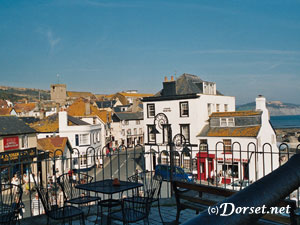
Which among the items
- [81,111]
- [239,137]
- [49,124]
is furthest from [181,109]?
[81,111]

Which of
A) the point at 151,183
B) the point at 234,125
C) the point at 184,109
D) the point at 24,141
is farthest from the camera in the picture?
the point at 184,109

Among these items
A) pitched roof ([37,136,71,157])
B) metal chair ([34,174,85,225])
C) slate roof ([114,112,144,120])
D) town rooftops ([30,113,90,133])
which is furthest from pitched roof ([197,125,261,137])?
slate roof ([114,112,144,120])

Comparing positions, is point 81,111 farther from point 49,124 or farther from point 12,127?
point 12,127

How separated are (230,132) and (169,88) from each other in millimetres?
9766

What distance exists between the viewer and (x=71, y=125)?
42.8m

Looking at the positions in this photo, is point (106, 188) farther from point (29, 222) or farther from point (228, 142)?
point (228, 142)

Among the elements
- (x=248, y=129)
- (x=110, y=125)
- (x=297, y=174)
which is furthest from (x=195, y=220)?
(x=110, y=125)

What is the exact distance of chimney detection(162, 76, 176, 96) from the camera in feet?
125

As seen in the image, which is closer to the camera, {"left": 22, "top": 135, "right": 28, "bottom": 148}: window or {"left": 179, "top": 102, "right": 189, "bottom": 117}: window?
{"left": 22, "top": 135, "right": 28, "bottom": 148}: window

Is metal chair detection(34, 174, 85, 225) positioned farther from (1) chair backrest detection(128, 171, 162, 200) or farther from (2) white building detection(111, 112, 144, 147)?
(2) white building detection(111, 112, 144, 147)

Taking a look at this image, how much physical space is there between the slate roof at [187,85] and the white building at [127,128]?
25.3 m

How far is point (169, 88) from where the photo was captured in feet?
126

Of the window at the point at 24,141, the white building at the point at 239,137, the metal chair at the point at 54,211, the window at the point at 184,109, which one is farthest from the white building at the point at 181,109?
the metal chair at the point at 54,211

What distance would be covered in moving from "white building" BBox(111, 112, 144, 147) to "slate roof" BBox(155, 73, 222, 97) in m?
25.3
